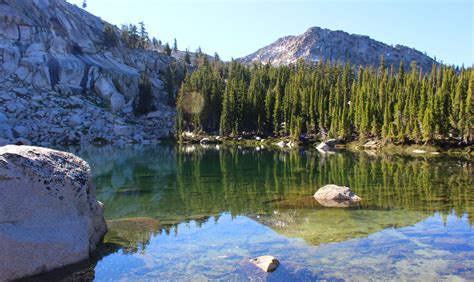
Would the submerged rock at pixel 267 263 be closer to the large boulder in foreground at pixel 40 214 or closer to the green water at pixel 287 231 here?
the green water at pixel 287 231

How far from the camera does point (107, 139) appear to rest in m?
112

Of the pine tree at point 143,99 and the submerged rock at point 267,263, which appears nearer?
the submerged rock at point 267,263

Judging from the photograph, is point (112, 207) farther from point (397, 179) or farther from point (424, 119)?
point (424, 119)

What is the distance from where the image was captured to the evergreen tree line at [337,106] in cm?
7675

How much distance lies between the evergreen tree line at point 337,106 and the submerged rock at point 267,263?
6903 centimetres

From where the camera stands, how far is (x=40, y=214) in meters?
14.3

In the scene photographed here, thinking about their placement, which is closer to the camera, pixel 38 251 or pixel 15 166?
pixel 38 251

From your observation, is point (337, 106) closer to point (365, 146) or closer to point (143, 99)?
point (365, 146)

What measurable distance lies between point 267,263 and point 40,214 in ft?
27.5

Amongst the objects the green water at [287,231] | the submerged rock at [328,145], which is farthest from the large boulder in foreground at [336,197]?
the submerged rock at [328,145]

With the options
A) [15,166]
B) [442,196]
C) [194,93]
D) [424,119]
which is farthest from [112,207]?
[194,93]

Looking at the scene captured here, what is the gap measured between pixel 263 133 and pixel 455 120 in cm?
5607

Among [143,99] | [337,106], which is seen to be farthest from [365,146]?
[143,99]

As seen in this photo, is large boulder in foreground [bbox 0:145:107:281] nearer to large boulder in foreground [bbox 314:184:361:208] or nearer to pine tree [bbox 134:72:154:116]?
large boulder in foreground [bbox 314:184:361:208]
